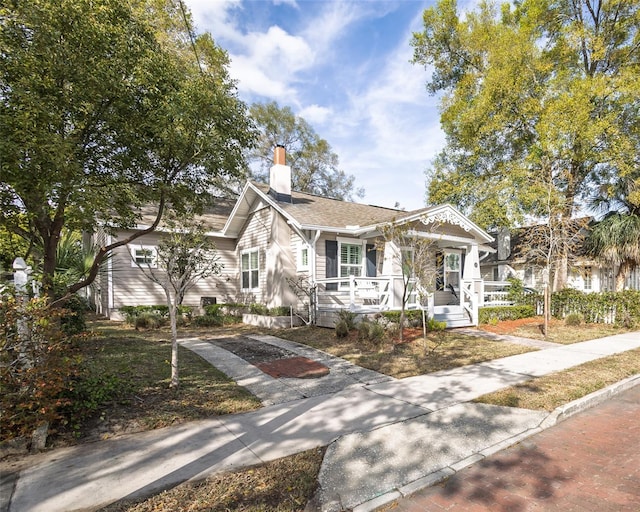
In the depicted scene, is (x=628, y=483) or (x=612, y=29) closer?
(x=628, y=483)

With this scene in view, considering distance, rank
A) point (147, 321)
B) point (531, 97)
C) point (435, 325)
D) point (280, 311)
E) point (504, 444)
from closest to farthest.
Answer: point (504, 444), point (435, 325), point (147, 321), point (280, 311), point (531, 97)

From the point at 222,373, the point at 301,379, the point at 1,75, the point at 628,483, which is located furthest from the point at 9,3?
the point at 628,483

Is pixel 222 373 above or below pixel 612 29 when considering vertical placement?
below

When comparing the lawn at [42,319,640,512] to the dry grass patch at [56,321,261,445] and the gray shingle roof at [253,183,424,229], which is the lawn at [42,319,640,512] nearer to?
the dry grass patch at [56,321,261,445]

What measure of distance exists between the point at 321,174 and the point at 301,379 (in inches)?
1240

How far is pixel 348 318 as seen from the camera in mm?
10352

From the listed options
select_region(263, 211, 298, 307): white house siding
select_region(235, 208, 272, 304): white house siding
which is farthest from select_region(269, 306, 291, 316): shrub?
select_region(235, 208, 272, 304): white house siding

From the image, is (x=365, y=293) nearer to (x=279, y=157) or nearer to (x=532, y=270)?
(x=279, y=157)

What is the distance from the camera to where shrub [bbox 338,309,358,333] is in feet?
33.6

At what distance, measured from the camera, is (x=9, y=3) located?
5191 mm

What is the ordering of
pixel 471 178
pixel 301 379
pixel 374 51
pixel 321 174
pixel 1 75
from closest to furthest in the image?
pixel 1 75, pixel 301 379, pixel 374 51, pixel 471 178, pixel 321 174

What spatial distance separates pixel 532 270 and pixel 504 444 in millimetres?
20178

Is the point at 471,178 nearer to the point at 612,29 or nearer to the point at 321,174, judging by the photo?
the point at 612,29

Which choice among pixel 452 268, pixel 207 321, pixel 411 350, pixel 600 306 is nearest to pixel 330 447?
pixel 411 350
